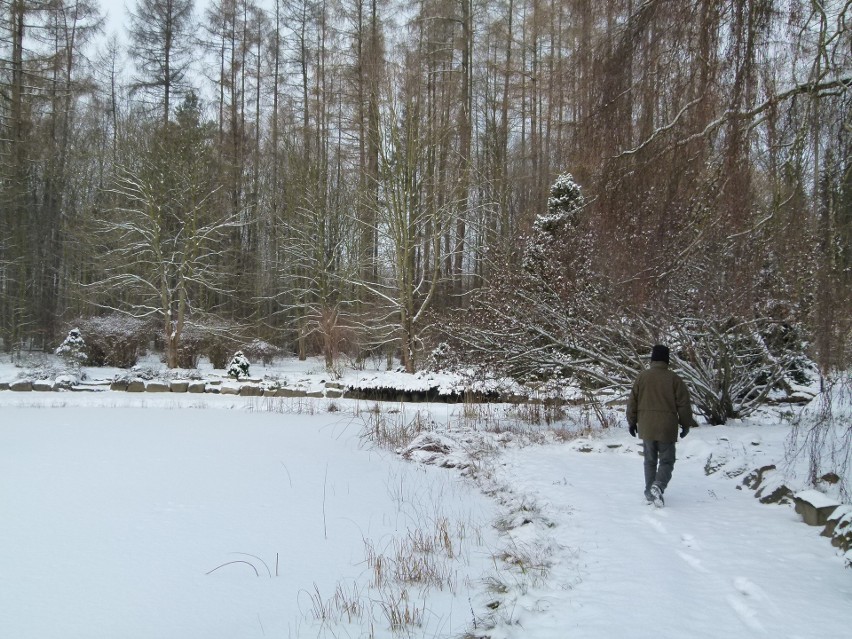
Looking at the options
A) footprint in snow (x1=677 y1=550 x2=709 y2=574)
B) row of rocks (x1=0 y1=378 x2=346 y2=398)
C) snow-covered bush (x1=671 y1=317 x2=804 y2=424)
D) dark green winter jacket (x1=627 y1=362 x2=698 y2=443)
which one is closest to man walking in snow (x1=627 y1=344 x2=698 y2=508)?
dark green winter jacket (x1=627 y1=362 x2=698 y2=443)

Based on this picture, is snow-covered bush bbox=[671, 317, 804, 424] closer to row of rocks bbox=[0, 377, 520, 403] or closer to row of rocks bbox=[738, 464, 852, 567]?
row of rocks bbox=[738, 464, 852, 567]

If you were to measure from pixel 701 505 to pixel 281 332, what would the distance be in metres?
18.8

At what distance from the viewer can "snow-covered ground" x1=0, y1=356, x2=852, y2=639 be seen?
122 inches

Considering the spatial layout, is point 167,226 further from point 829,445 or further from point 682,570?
point 682,570

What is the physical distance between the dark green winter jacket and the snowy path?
64 cm

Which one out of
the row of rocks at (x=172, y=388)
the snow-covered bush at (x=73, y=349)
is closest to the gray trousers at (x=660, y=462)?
the row of rocks at (x=172, y=388)

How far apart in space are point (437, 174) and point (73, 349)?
11739 millimetres

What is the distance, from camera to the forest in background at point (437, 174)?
12.5 feet

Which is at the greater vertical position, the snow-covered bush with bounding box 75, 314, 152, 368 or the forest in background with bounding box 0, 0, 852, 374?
the forest in background with bounding box 0, 0, 852, 374

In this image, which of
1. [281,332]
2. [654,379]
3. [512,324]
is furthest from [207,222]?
[654,379]

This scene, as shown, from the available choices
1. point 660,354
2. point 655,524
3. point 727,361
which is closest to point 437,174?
point 727,361

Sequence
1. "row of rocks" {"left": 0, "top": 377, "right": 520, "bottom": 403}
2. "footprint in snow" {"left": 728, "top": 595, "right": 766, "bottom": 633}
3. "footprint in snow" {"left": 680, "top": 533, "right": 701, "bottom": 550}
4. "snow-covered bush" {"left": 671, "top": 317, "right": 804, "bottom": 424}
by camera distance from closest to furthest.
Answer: "footprint in snow" {"left": 728, "top": 595, "right": 766, "bottom": 633} < "footprint in snow" {"left": 680, "top": 533, "right": 701, "bottom": 550} < "snow-covered bush" {"left": 671, "top": 317, "right": 804, "bottom": 424} < "row of rocks" {"left": 0, "top": 377, "right": 520, "bottom": 403}

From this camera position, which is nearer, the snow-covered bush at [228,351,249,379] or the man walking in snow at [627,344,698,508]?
the man walking in snow at [627,344,698,508]

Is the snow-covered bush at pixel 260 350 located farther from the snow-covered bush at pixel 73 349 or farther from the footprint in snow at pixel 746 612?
the footprint in snow at pixel 746 612
